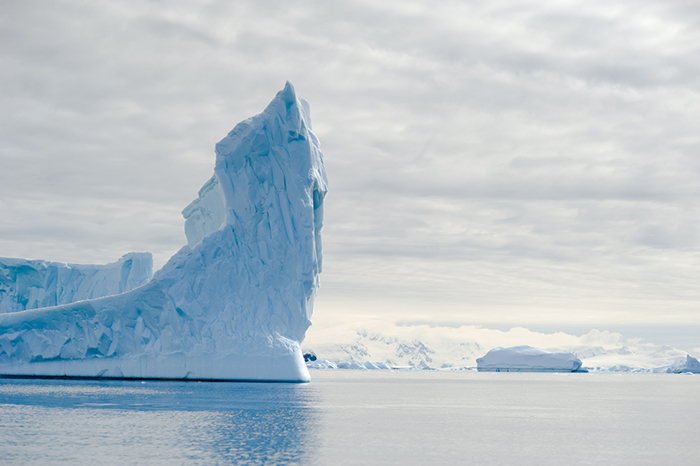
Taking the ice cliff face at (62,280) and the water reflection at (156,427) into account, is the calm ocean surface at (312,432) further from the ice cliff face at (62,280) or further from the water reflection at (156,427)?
the ice cliff face at (62,280)

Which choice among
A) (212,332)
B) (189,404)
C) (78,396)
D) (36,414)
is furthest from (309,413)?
(212,332)

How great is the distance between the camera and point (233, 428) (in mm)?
16391

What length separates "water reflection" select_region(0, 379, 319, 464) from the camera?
41.4 feet

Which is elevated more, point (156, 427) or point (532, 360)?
point (532, 360)

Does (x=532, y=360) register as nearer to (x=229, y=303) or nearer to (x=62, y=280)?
(x=62, y=280)

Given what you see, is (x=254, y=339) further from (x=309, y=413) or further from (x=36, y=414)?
(x=36, y=414)

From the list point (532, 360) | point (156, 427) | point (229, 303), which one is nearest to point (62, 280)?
point (229, 303)

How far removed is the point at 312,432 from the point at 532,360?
8053 centimetres

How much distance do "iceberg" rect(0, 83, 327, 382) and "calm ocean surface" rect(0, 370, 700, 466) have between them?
452 cm

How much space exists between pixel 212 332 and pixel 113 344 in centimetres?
486

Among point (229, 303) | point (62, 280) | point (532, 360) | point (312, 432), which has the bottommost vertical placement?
point (312, 432)

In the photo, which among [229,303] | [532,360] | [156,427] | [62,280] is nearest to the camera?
[156,427]

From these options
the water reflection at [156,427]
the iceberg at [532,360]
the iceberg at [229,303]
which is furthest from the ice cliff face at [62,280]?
the iceberg at [532,360]

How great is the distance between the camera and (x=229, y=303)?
31391mm
